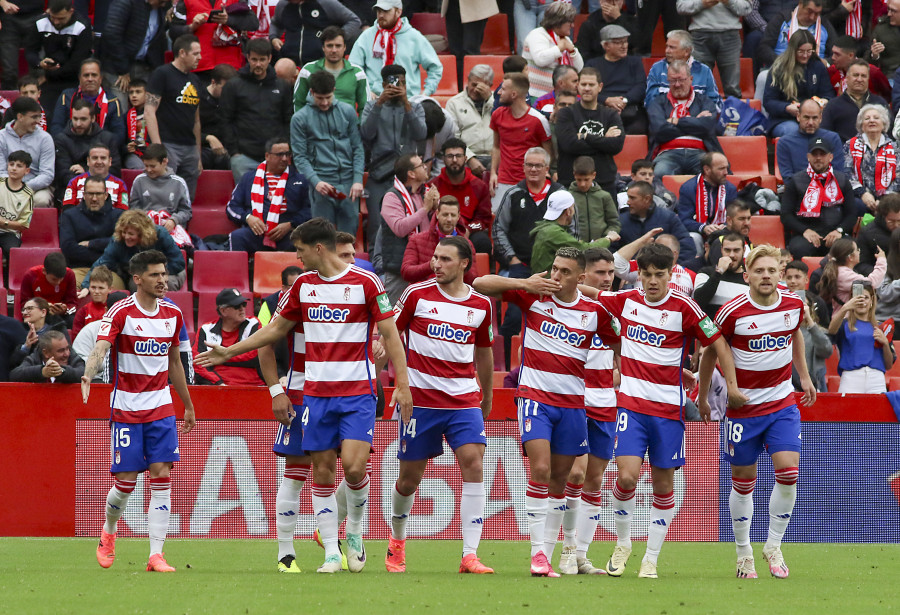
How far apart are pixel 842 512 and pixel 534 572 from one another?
505 centimetres

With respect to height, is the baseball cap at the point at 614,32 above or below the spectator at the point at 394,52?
above

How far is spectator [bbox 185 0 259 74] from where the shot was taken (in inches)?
728

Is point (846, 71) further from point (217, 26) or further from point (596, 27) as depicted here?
point (217, 26)

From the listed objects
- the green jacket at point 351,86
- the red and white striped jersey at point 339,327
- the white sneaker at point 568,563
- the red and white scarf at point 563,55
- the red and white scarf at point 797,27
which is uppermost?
the red and white scarf at point 797,27

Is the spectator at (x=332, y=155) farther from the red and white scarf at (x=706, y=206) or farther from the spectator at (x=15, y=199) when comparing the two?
the red and white scarf at (x=706, y=206)

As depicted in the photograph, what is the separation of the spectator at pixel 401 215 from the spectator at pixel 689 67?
443cm

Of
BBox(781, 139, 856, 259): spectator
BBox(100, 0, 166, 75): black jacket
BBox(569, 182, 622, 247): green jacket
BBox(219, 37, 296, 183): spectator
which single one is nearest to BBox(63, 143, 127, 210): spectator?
BBox(219, 37, 296, 183): spectator

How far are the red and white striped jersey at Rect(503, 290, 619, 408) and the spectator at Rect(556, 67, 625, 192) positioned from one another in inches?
256

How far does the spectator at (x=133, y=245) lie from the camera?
47.6ft

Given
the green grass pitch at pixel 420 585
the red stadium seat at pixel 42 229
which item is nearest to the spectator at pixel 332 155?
the red stadium seat at pixel 42 229

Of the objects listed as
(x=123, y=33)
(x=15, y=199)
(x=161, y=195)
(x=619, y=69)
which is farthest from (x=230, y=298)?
(x=619, y=69)

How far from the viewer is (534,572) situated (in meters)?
9.48

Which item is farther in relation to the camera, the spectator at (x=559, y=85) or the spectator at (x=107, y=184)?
the spectator at (x=559, y=85)

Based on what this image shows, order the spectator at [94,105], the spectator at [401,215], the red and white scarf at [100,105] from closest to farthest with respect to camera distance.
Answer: the spectator at [401,215]
the spectator at [94,105]
the red and white scarf at [100,105]
